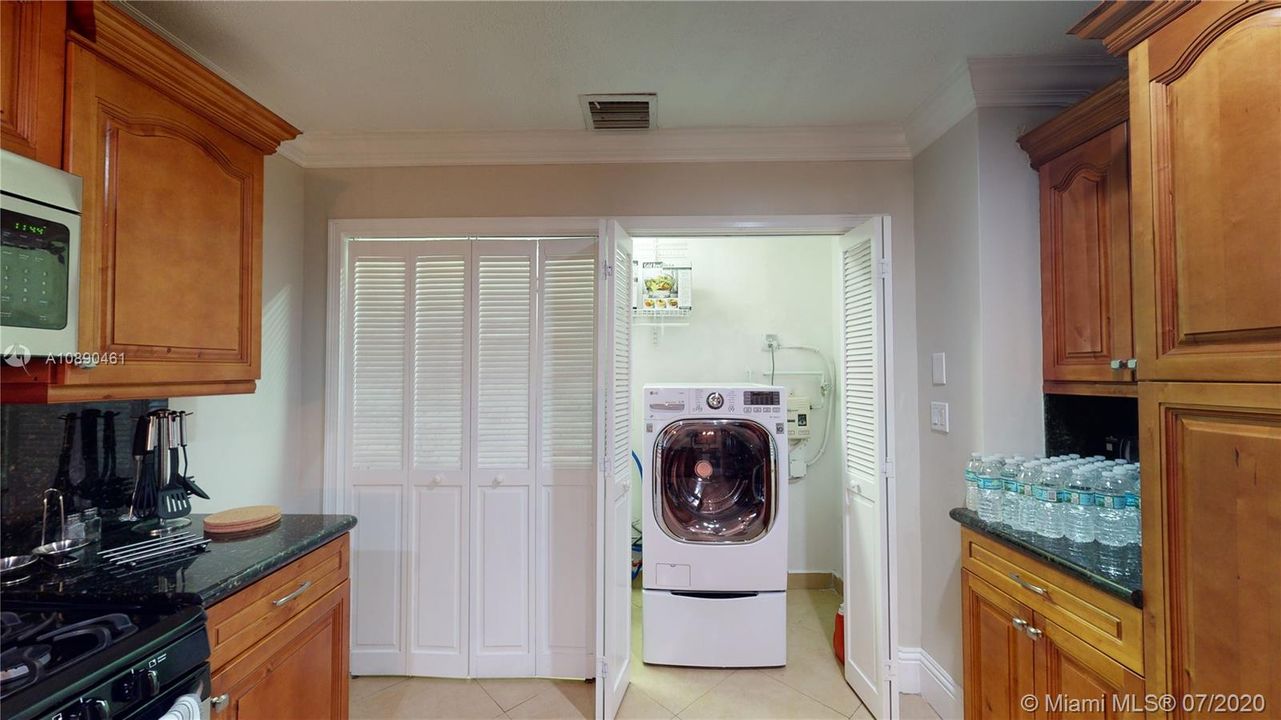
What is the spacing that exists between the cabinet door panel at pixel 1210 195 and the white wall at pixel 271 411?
2.77m

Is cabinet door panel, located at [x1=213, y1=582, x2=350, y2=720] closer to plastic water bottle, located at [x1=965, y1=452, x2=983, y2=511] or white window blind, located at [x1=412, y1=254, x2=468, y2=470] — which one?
white window blind, located at [x1=412, y1=254, x2=468, y2=470]

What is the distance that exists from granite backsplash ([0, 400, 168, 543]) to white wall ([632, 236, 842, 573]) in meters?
Result: 2.28

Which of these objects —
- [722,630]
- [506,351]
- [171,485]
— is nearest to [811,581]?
[722,630]

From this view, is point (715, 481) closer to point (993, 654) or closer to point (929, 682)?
point (929, 682)

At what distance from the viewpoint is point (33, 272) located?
1.04 meters

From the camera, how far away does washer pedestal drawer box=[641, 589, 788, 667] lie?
7.75 ft

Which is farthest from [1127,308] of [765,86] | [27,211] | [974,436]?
[27,211]

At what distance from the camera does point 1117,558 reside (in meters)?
1.28

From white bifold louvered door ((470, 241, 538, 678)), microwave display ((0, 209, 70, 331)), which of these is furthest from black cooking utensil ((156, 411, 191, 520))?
white bifold louvered door ((470, 241, 538, 678))

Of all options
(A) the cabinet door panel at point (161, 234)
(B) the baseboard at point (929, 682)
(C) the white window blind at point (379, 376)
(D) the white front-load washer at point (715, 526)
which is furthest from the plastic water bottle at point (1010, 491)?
(A) the cabinet door panel at point (161, 234)

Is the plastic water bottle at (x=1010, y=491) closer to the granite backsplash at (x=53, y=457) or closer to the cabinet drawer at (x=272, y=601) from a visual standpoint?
the cabinet drawer at (x=272, y=601)

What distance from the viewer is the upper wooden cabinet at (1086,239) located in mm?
1485

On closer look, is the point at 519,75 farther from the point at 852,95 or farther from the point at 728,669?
the point at 728,669

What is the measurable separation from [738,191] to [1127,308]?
4.55 ft
